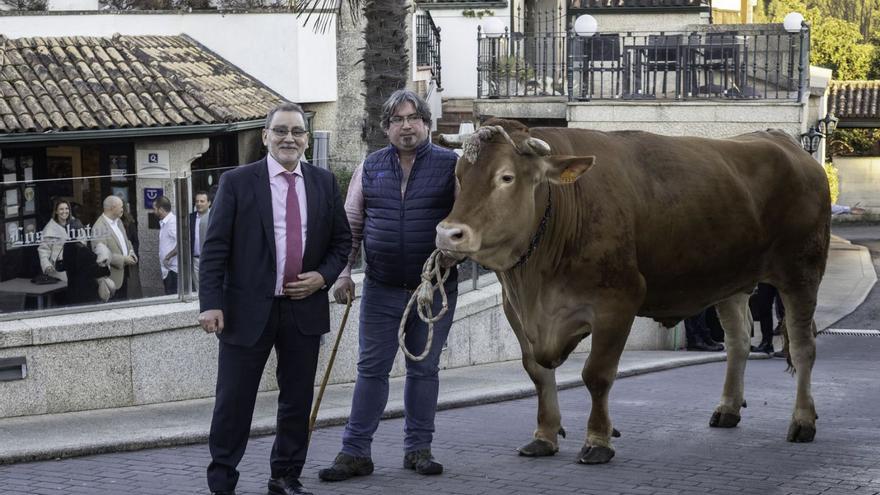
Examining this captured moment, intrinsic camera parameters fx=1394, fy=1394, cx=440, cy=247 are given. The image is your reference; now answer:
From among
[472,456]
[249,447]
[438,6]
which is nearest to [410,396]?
[472,456]

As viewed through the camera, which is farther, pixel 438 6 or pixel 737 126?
pixel 438 6

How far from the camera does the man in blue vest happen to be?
7.73m

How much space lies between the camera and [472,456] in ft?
27.6

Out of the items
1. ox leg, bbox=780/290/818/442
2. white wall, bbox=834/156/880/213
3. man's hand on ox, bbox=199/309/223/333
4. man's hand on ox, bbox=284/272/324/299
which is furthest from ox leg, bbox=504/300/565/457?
white wall, bbox=834/156/880/213

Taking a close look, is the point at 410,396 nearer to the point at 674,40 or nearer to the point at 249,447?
the point at 249,447

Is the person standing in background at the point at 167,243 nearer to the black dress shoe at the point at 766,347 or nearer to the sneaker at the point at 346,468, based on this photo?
the sneaker at the point at 346,468

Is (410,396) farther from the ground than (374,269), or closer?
closer

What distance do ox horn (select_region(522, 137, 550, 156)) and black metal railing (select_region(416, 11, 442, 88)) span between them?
19.3 m

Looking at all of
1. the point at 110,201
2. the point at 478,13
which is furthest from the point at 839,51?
the point at 110,201

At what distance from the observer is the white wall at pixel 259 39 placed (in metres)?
22.1

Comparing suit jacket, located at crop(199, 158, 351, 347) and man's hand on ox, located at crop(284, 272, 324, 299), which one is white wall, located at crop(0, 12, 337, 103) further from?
man's hand on ox, located at crop(284, 272, 324, 299)

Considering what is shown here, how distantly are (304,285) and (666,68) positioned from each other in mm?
16484

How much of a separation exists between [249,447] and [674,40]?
628 inches

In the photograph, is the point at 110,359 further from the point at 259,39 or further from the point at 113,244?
the point at 259,39
